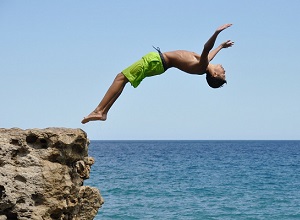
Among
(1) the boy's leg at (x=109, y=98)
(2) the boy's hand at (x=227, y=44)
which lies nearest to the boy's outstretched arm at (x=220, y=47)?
(2) the boy's hand at (x=227, y=44)

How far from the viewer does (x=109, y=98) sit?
7730mm

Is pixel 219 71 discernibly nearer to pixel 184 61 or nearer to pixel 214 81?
pixel 214 81

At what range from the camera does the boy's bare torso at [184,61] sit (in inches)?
308

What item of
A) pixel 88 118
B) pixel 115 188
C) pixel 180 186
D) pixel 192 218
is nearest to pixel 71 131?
pixel 88 118

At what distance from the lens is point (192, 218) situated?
2419 cm

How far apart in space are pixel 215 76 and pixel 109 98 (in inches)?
57.3

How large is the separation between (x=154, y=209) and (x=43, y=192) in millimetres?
20711

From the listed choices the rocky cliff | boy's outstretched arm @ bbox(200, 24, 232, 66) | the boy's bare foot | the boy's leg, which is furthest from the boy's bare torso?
the rocky cliff

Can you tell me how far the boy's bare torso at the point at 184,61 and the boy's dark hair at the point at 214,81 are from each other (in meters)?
0.13

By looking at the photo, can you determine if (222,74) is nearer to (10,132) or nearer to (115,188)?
(10,132)

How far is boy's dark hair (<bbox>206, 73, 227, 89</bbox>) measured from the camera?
25.7 ft

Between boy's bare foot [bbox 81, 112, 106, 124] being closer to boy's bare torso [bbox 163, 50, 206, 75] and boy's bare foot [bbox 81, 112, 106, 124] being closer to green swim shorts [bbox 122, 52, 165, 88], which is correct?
green swim shorts [bbox 122, 52, 165, 88]

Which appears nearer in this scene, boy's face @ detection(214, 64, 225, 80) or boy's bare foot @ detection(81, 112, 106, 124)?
boy's bare foot @ detection(81, 112, 106, 124)

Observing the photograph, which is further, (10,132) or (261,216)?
(261,216)
